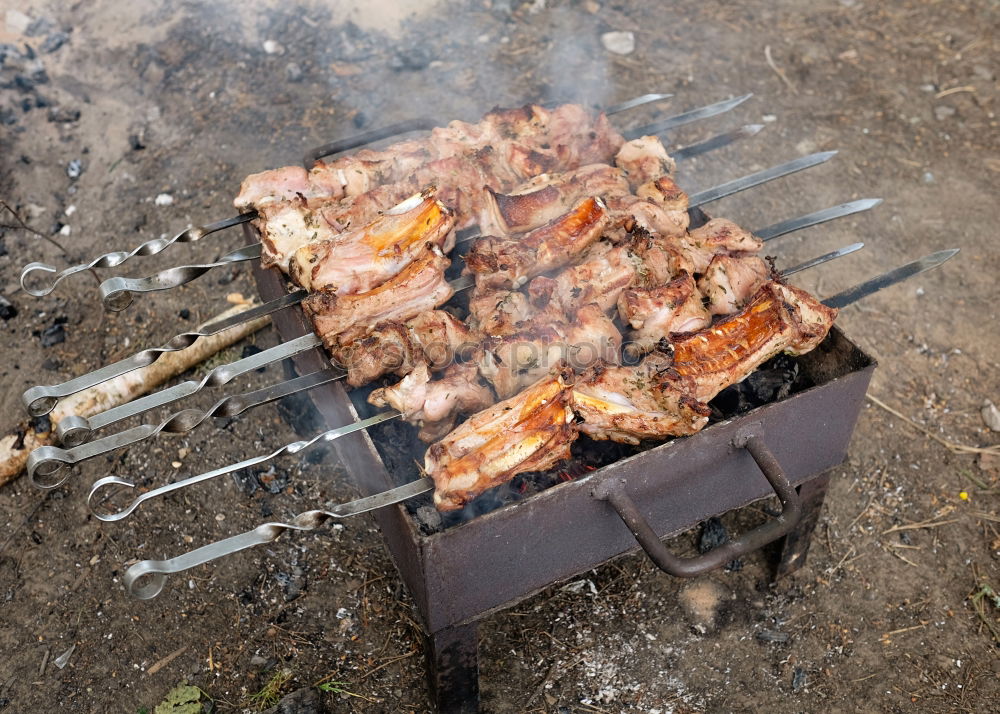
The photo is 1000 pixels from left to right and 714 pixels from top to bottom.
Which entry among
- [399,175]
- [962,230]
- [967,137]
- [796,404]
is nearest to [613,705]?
[796,404]

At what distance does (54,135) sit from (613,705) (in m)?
5.65

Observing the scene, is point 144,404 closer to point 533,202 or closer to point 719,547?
point 533,202

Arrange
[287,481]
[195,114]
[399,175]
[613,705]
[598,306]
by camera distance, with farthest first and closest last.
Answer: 1. [195,114]
2. [287,481]
3. [399,175]
4. [613,705]
5. [598,306]

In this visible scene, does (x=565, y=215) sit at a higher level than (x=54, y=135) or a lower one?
higher

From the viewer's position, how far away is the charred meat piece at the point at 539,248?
317 cm

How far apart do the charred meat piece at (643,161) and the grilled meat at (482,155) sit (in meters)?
0.12

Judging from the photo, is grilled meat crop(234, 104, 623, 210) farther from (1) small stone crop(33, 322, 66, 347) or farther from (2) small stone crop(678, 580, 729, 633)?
(2) small stone crop(678, 580, 729, 633)

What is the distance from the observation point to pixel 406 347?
9.82ft

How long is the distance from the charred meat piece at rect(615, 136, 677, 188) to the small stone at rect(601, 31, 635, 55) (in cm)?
348

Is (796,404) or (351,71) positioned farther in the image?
(351,71)

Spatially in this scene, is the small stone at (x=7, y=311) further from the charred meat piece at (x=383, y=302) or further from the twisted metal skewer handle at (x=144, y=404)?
the charred meat piece at (x=383, y=302)

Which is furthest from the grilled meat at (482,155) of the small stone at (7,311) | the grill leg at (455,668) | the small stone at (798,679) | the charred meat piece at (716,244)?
the small stone at (798,679)

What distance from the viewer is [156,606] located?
12.4ft

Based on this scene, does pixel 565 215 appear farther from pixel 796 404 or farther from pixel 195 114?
pixel 195 114
